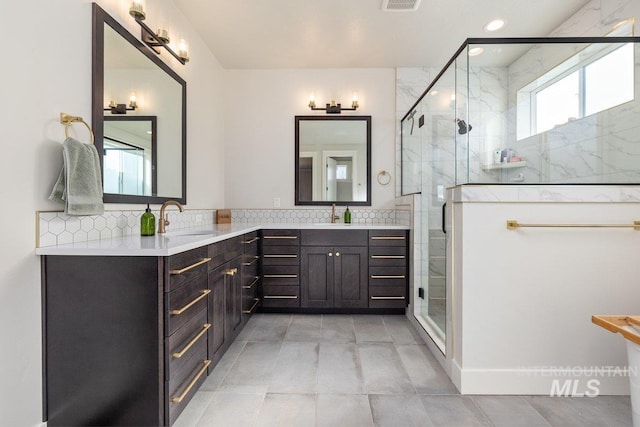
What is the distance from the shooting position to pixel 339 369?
2041 millimetres

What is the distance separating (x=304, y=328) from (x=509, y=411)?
162 centimetres

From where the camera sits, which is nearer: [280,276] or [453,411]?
[453,411]

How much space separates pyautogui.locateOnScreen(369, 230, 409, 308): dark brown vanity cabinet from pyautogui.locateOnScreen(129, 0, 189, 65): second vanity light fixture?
2.27 m

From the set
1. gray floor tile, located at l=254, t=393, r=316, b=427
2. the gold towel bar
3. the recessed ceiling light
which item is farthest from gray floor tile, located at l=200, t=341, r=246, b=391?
the recessed ceiling light

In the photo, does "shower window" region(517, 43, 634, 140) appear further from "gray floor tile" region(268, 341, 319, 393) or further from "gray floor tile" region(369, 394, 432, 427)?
"gray floor tile" region(268, 341, 319, 393)

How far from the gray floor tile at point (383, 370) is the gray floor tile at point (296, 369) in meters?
0.34

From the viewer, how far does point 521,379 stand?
5.88 feet

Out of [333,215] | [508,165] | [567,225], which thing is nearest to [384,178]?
[333,215]

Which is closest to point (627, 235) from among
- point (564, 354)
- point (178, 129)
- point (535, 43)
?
point (564, 354)

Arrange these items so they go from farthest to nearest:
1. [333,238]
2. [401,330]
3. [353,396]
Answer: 1. [333,238]
2. [401,330]
3. [353,396]

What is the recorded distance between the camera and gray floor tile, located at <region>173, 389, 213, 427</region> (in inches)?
60.2

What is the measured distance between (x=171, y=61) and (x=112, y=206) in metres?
1.35

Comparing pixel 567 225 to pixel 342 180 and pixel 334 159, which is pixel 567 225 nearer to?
pixel 342 180

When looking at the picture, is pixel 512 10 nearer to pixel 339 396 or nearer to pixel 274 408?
pixel 339 396
